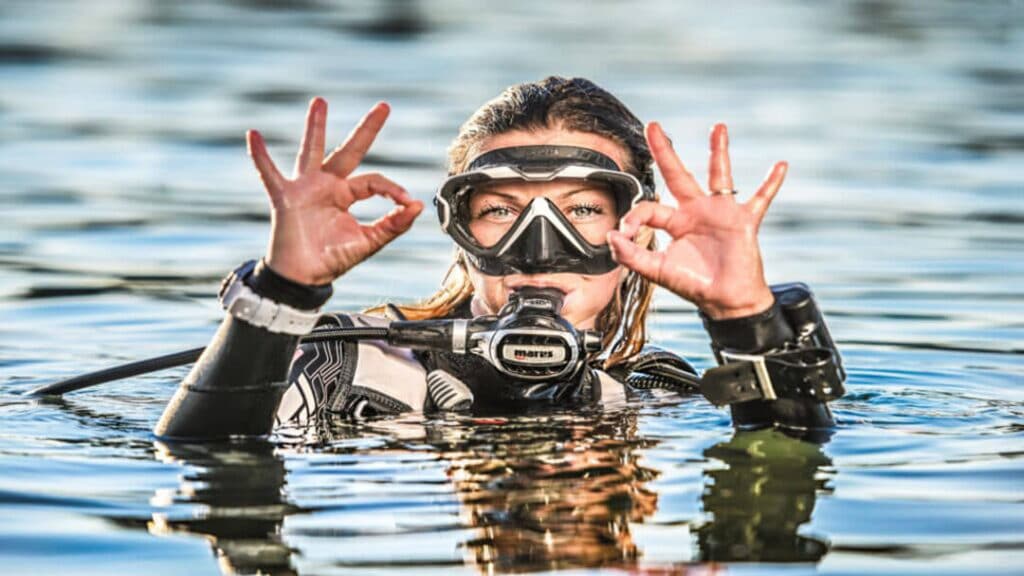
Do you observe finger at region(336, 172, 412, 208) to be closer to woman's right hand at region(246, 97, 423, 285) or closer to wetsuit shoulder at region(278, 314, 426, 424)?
woman's right hand at region(246, 97, 423, 285)

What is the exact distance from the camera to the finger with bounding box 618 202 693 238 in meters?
4.02

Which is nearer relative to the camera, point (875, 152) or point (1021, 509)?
point (1021, 509)

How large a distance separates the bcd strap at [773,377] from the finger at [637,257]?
308 millimetres

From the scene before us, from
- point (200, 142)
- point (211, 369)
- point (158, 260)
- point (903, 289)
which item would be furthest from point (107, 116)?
point (211, 369)

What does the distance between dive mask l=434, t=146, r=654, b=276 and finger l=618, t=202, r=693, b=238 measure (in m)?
0.64

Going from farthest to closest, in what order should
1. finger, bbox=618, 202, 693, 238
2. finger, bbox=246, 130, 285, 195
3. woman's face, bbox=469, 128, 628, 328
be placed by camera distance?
1. woman's face, bbox=469, 128, 628, 328
2. finger, bbox=618, 202, 693, 238
3. finger, bbox=246, 130, 285, 195

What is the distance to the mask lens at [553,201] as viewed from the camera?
4.81 meters

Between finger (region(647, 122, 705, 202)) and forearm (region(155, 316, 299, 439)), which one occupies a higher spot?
finger (region(647, 122, 705, 202))

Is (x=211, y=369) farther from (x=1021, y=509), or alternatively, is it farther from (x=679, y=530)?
(x=1021, y=509)

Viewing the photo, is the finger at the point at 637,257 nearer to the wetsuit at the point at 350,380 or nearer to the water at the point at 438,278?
the wetsuit at the point at 350,380

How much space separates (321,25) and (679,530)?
19.5 meters

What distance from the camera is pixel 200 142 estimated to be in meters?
12.8

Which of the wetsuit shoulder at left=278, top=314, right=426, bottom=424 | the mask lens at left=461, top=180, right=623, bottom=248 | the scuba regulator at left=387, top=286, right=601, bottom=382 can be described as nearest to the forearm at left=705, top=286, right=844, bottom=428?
the scuba regulator at left=387, top=286, right=601, bottom=382

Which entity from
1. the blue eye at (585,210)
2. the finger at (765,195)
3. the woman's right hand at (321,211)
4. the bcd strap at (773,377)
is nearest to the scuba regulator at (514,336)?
the blue eye at (585,210)
